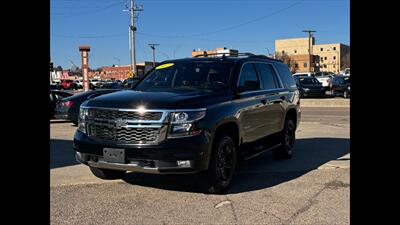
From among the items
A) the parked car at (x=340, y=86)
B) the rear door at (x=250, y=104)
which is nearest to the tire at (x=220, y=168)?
the rear door at (x=250, y=104)

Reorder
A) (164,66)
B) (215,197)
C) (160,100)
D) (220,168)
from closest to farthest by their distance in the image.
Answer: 1. (160,100)
2. (215,197)
3. (220,168)
4. (164,66)

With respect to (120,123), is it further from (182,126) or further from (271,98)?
(271,98)

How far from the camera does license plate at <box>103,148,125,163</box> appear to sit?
527cm

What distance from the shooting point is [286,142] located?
8.38m

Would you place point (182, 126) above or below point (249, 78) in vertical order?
below

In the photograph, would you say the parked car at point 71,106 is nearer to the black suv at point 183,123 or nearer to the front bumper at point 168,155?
the black suv at point 183,123

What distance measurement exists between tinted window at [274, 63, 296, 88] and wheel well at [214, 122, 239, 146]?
2.56m

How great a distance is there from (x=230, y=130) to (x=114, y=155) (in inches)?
66.5

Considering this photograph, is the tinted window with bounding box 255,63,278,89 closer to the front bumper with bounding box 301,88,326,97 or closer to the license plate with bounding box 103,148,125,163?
the license plate with bounding box 103,148,125,163

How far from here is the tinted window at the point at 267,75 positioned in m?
7.51

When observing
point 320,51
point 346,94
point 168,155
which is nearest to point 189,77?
point 168,155
